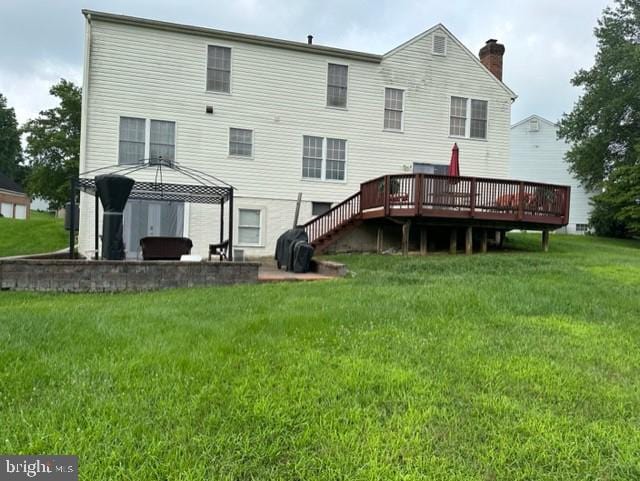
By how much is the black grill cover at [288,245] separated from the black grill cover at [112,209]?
3.94 meters

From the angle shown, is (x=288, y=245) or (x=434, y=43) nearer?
(x=288, y=245)

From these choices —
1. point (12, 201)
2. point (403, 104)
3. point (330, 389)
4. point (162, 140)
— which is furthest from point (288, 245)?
point (12, 201)

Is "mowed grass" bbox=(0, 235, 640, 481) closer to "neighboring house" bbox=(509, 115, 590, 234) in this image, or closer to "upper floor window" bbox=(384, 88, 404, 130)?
"upper floor window" bbox=(384, 88, 404, 130)

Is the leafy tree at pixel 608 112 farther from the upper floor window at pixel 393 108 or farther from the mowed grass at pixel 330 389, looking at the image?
the mowed grass at pixel 330 389

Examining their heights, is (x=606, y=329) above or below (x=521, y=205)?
below

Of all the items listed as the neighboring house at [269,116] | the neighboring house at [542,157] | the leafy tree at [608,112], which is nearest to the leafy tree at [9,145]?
the neighboring house at [269,116]

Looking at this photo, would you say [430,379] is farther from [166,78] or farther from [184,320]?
[166,78]

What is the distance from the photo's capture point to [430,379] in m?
3.36

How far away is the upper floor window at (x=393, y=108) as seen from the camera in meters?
16.1

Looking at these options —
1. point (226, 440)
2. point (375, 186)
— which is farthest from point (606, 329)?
point (375, 186)

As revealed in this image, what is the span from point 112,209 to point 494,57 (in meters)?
15.9

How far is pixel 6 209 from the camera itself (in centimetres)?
3953

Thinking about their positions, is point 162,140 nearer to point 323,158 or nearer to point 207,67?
point 207,67

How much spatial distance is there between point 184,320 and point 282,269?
6.45 m
